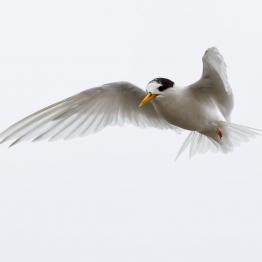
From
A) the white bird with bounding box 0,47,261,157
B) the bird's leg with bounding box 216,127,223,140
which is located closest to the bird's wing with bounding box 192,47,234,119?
the white bird with bounding box 0,47,261,157

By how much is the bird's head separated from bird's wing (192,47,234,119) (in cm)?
37

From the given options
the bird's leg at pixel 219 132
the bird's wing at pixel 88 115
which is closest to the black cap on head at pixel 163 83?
Result: the bird's wing at pixel 88 115

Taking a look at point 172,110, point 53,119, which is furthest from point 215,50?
point 53,119

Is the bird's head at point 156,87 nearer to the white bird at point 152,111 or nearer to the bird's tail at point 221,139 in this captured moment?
the white bird at point 152,111

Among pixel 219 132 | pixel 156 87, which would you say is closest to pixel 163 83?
pixel 156 87

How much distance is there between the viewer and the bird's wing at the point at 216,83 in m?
6.27

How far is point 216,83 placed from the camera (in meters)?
6.65

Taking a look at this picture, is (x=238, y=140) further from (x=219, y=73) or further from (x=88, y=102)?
(x=88, y=102)

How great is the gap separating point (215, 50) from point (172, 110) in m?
0.61

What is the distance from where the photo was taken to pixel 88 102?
22.7ft

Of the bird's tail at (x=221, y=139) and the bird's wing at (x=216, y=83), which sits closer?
the bird's wing at (x=216, y=83)

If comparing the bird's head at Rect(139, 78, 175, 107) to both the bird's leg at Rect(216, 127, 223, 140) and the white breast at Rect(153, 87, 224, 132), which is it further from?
the bird's leg at Rect(216, 127, 223, 140)

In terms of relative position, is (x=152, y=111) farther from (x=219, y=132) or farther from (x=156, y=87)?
(x=156, y=87)

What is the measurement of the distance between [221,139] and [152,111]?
0.83 m
